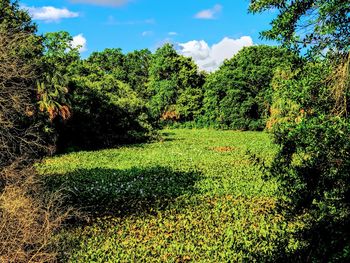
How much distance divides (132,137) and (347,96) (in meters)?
32.4

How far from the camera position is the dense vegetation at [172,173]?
20.8 feet

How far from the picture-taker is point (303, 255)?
6.55 meters

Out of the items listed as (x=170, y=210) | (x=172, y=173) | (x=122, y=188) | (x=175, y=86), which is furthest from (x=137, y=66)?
(x=170, y=210)

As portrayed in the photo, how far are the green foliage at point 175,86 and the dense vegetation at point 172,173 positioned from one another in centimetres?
3036

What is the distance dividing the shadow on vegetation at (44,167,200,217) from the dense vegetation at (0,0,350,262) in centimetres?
9

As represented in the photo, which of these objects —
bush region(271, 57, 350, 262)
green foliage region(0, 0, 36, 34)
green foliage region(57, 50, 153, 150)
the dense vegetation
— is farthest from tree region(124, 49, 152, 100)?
bush region(271, 57, 350, 262)

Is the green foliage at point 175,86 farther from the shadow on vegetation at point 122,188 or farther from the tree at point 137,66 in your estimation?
the shadow on vegetation at point 122,188

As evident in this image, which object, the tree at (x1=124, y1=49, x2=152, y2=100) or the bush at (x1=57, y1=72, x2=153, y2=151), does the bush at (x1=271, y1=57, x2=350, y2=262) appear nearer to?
the bush at (x1=57, y1=72, x2=153, y2=151)

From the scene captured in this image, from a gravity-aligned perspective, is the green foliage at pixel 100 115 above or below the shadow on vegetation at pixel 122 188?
above

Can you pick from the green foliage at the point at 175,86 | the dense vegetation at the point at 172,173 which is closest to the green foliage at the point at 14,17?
the dense vegetation at the point at 172,173

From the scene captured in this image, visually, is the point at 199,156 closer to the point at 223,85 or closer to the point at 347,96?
the point at 347,96

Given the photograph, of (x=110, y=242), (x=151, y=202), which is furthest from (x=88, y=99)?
(x=110, y=242)

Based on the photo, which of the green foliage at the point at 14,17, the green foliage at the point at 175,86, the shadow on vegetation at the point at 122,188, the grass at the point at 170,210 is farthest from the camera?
the green foliage at the point at 175,86

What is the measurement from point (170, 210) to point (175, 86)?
2337 inches
